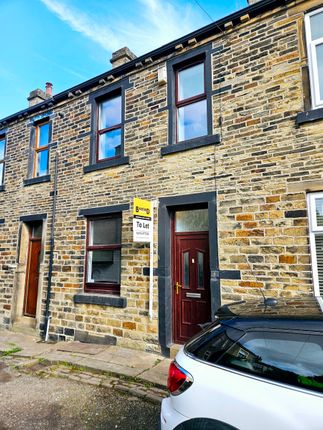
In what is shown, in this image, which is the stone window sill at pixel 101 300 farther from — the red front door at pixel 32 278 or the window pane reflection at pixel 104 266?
the red front door at pixel 32 278

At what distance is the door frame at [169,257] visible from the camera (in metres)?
5.37

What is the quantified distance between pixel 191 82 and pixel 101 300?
17.5ft

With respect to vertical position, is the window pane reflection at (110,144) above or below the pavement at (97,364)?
above

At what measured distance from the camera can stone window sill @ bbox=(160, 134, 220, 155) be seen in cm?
572

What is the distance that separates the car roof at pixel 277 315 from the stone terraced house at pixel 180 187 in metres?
2.39

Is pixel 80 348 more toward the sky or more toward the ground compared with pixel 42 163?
more toward the ground

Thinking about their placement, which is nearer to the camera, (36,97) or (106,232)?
(106,232)

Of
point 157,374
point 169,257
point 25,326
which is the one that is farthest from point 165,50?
point 25,326

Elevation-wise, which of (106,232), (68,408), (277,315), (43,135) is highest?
(43,135)

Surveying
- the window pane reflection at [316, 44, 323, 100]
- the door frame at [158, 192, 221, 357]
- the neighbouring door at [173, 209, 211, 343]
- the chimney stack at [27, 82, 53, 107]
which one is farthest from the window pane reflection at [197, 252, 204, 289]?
the chimney stack at [27, 82, 53, 107]

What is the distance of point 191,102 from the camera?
252 inches

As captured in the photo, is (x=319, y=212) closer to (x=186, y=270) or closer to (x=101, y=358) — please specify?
(x=186, y=270)

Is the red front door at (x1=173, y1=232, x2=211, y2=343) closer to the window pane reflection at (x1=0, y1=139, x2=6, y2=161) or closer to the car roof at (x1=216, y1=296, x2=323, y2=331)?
the car roof at (x1=216, y1=296, x2=323, y2=331)

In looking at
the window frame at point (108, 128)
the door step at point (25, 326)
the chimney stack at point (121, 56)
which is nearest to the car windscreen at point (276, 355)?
the window frame at point (108, 128)
